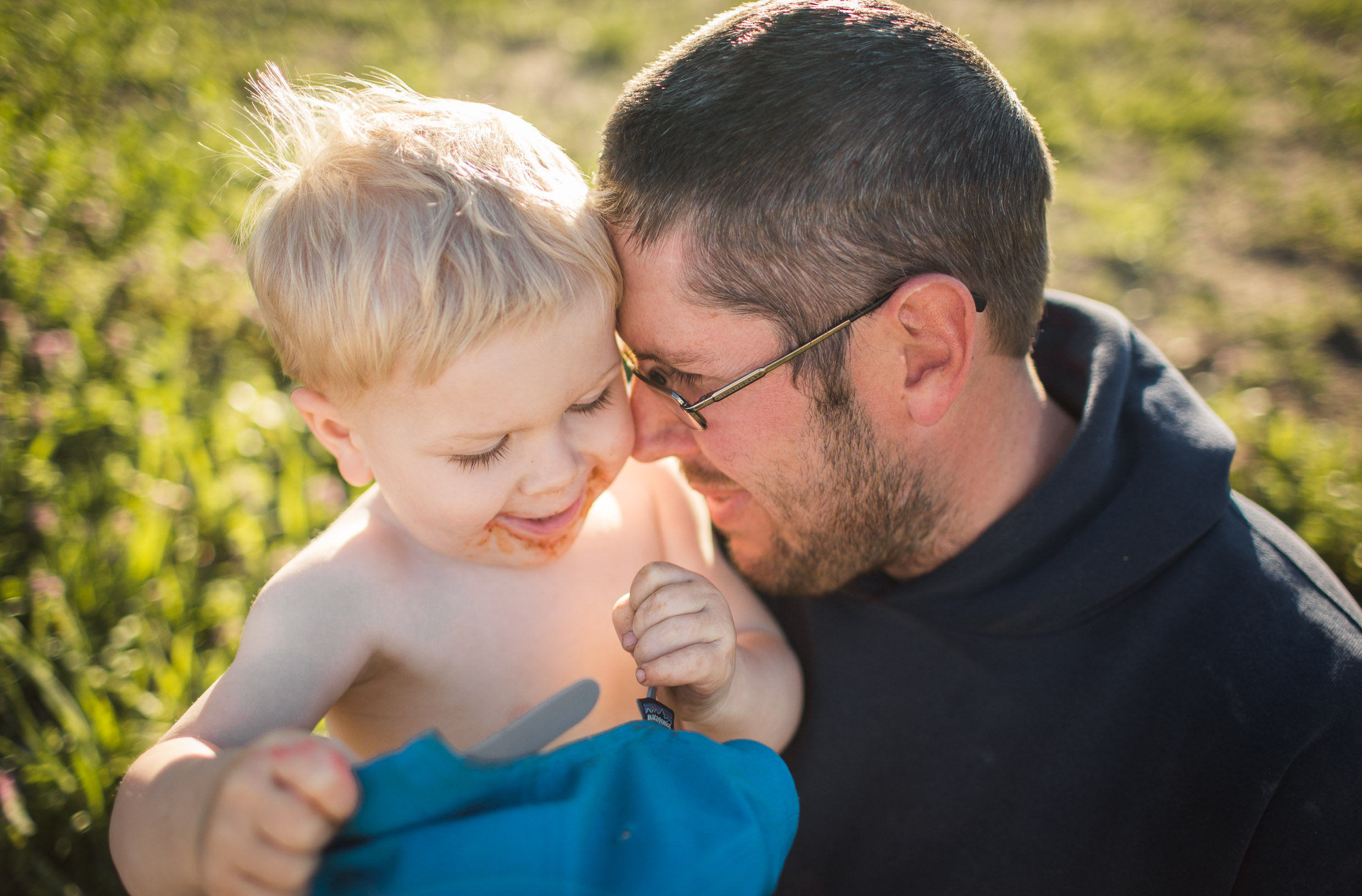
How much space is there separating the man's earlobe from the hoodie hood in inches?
13.8

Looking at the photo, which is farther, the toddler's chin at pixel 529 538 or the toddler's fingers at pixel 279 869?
the toddler's chin at pixel 529 538

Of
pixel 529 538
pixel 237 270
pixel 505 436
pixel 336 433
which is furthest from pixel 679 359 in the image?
pixel 237 270

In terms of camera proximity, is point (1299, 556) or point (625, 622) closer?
point (625, 622)

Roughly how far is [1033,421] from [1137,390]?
10.3 inches

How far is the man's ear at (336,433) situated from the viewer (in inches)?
66.9

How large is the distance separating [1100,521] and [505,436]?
1368 millimetres

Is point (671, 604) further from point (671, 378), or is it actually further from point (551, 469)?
point (671, 378)

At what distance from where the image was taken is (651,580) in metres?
1.53

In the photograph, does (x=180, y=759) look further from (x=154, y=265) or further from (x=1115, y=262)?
(x=1115, y=262)

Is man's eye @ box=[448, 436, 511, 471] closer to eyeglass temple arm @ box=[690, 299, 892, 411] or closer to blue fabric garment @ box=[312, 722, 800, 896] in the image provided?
eyeglass temple arm @ box=[690, 299, 892, 411]

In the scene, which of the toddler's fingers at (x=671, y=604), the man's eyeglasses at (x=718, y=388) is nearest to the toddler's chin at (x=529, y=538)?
the man's eyeglasses at (x=718, y=388)

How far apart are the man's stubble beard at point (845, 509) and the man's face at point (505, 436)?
0.42 meters

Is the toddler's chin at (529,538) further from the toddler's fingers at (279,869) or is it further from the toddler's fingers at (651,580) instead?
the toddler's fingers at (279,869)

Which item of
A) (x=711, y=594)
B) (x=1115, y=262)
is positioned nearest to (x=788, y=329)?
(x=711, y=594)
